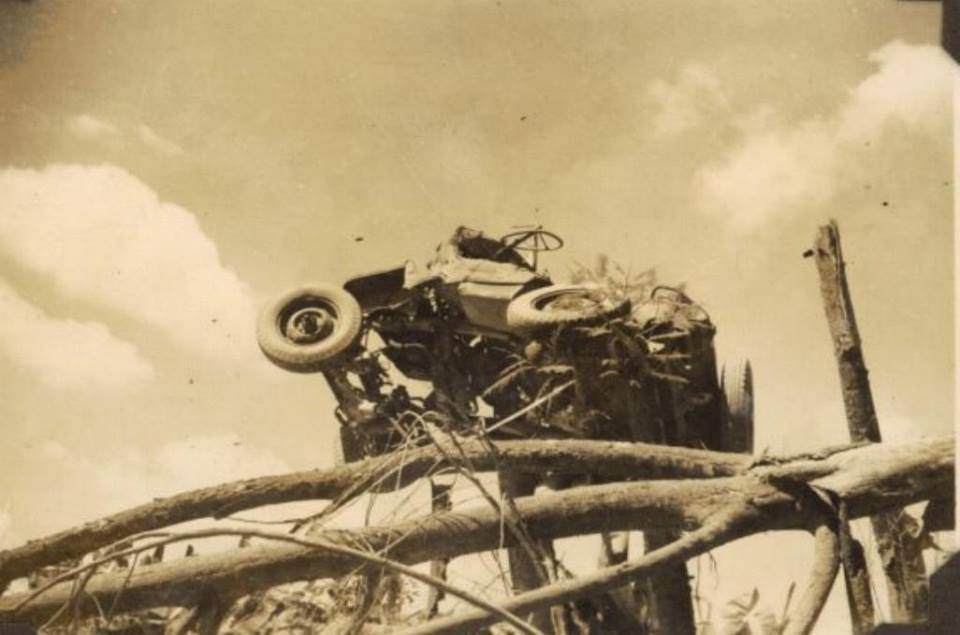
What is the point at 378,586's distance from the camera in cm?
342

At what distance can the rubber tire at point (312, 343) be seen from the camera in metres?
7.80

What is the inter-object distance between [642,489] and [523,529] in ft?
1.94

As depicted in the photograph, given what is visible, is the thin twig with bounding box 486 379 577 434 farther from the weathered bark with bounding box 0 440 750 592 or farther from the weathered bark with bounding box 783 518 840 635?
the weathered bark with bounding box 783 518 840 635

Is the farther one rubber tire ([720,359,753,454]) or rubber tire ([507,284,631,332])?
rubber tire ([720,359,753,454])

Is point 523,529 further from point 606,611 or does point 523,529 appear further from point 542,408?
point 542,408

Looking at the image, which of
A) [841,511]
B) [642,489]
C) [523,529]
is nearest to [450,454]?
[523,529]

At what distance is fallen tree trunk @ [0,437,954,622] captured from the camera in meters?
3.56

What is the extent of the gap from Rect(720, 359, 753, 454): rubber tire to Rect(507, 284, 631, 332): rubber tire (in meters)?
2.02

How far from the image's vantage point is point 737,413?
755cm

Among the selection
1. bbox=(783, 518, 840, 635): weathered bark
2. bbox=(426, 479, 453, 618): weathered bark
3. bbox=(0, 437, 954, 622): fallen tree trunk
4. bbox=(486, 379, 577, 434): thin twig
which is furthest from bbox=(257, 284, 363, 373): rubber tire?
bbox=(783, 518, 840, 635): weathered bark

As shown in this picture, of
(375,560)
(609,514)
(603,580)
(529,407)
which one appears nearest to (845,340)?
(609,514)

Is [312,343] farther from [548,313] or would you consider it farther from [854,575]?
[854,575]

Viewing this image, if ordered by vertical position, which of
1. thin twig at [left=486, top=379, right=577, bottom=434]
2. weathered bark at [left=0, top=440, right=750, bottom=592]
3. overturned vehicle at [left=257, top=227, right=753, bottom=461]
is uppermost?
overturned vehicle at [left=257, top=227, right=753, bottom=461]

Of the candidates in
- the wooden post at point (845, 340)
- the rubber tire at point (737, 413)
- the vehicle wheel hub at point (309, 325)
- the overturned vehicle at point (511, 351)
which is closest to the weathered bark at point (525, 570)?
the overturned vehicle at point (511, 351)
